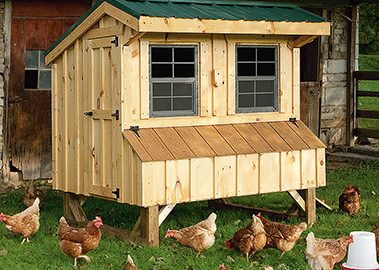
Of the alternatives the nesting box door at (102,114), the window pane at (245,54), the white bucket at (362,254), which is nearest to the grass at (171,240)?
the nesting box door at (102,114)

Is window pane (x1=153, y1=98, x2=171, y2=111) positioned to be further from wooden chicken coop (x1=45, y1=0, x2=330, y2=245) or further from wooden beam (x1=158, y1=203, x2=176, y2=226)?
wooden beam (x1=158, y1=203, x2=176, y2=226)

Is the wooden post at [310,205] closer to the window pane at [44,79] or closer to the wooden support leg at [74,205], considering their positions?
the wooden support leg at [74,205]

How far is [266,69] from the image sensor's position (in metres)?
11.8

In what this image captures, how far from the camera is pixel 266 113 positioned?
1180cm

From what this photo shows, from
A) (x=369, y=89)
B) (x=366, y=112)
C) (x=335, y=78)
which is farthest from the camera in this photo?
(x=369, y=89)

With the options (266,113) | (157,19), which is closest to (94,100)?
(157,19)

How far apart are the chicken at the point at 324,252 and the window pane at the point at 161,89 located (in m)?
2.68

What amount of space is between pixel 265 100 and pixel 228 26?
1.29m

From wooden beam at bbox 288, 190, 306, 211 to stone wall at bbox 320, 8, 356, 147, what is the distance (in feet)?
22.6

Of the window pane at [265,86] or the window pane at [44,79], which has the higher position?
the window pane at [44,79]

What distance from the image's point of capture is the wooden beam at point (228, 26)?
33.8 ft

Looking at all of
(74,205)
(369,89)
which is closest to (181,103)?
(74,205)

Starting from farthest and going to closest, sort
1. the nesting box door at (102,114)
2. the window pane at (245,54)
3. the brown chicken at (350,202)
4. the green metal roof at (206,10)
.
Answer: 1. the brown chicken at (350,202)
2. the window pane at (245,54)
3. the nesting box door at (102,114)
4. the green metal roof at (206,10)

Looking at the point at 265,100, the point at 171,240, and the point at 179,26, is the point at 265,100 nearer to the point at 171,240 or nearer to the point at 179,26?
the point at 179,26
